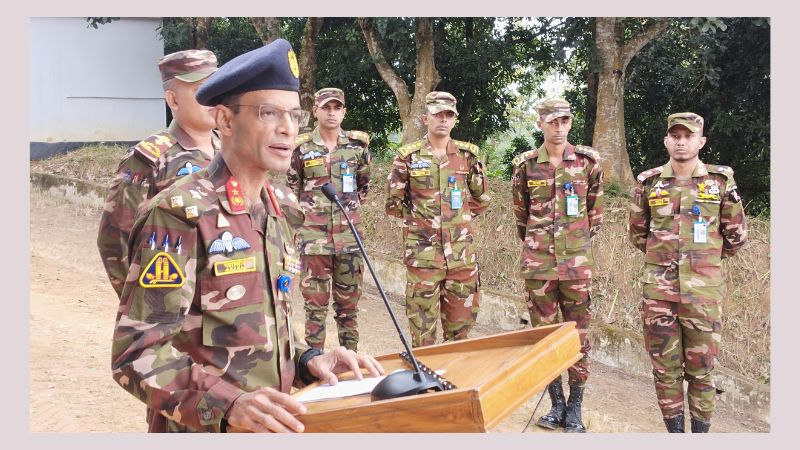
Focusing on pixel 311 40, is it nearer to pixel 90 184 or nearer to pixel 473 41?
pixel 473 41

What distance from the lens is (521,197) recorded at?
577cm

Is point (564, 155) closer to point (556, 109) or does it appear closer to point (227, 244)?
point (556, 109)

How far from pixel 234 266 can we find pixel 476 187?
14.1 ft

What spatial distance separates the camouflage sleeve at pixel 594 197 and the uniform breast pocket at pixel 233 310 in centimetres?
406

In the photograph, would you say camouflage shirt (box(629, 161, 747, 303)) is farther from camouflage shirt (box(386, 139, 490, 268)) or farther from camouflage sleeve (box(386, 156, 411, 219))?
camouflage sleeve (box(386, 156, 411, 219))

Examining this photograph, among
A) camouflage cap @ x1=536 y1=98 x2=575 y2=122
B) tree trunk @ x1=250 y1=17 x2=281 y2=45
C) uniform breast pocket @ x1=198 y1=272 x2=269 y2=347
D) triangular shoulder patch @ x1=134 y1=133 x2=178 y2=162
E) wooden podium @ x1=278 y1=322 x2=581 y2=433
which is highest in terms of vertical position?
tree trunk @ x1=250 y1=17 x2=281 y2=45

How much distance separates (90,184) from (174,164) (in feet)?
34.2

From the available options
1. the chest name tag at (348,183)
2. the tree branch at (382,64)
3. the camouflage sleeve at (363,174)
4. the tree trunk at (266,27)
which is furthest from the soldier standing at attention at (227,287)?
the tree trunk at (266,27)

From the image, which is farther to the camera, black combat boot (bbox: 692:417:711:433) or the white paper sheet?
black combat boot (bbox: 692:417:711:433)

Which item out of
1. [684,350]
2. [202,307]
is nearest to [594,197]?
[684,350]

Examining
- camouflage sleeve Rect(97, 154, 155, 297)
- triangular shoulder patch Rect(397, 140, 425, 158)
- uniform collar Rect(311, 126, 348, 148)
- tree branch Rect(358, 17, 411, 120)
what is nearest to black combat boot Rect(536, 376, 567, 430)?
triangular shoulder patch Rect(397, 140, 425, 158)

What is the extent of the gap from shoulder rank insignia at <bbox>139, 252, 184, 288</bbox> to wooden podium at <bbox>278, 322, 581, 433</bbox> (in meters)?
0.45

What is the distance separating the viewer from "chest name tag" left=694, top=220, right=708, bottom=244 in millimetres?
4820

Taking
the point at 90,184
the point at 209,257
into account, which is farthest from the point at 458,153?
the point at 90,184
